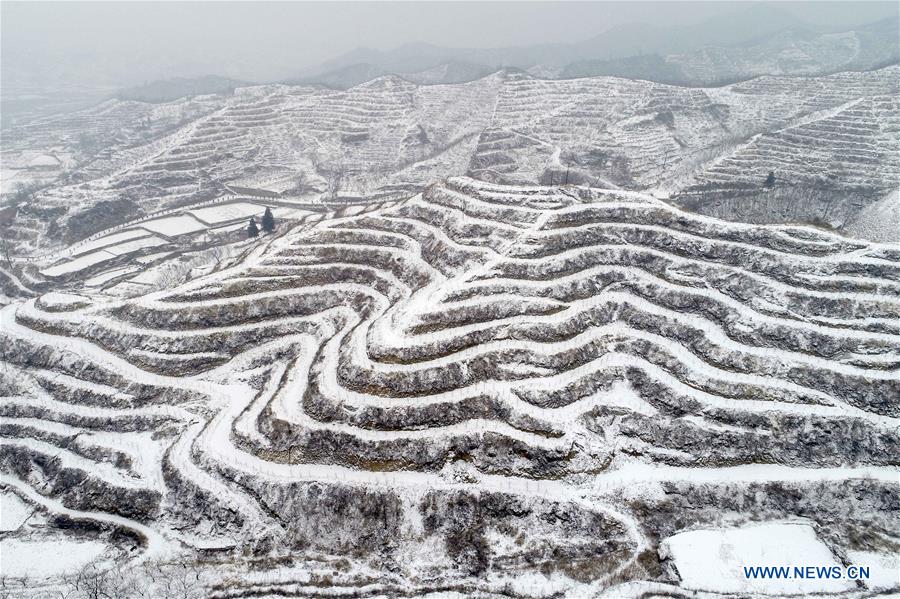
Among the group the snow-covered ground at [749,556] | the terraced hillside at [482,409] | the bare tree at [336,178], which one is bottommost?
the snow-covered ground at [749,556]

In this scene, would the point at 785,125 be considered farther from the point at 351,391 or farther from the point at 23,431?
the point at 23,431

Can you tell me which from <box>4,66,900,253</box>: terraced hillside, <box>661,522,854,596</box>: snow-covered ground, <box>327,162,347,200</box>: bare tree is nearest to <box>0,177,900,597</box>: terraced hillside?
<box>661,522,854,596</box>: snow-covered ground

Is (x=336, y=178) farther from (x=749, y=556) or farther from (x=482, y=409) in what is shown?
(x=749, y=556)

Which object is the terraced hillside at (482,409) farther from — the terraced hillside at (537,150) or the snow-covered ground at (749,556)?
the terraced hillside at (537,150)

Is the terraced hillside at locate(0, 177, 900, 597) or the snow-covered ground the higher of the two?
the terraced hillside at locate(0, 177, 900, 597)

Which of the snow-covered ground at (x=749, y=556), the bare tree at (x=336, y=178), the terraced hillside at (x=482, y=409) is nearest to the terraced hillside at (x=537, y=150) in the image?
the bare tree at (x=336, y=178)

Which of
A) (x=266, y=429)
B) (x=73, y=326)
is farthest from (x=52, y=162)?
(x=266, y=429)

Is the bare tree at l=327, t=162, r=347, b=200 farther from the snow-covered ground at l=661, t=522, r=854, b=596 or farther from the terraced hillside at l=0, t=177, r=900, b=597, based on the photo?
the snow-covered ground at l=661, t=522, r=854, b=596

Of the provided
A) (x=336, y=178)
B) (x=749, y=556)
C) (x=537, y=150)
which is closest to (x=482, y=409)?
(x=749, y=556)

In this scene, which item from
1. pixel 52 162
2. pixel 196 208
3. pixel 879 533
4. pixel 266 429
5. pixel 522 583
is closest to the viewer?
pixel 522 583
